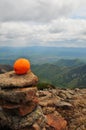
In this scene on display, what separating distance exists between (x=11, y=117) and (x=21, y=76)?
166 inches

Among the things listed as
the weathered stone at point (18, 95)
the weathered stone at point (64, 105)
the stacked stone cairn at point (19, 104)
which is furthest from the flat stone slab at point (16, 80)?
the weathered stone at point (64, 105)

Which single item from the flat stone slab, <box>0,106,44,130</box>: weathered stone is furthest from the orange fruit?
<box>0,106,44,130</box>: weathered stone

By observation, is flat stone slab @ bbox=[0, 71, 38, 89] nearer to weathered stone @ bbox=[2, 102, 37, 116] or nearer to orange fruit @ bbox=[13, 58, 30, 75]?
orange fruit @ bbox=[13, 58, 30, 75]

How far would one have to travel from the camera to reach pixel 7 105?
2311 cm

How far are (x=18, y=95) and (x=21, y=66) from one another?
314 centimetres

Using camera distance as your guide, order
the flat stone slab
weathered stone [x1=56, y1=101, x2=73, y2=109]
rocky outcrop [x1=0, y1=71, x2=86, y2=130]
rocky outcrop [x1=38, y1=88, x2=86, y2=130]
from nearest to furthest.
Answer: rocky outcrop [x1=0, y1=71, x2=86, y2=130], the flat stone slab, rocky outcrop [x1=38, y1=88, x2=86, y2=130], weathered stone [x1=56, y1=101, x2=73, y2=109]

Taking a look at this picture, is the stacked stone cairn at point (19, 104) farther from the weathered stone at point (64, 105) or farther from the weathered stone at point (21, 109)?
the weathered stone at point (64, 105)

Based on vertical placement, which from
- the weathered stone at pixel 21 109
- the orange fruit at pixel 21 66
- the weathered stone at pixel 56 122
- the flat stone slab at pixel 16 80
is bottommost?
the weathered stone at pixel 56 122

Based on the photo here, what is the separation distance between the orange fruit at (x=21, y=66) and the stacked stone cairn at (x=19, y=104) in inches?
24.2

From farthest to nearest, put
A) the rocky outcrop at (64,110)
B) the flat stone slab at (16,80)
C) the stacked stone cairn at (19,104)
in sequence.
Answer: the rocky outcrop at (64,110) → the flat stone slab at (16,80) → the stacked stone cairn at (19,104)

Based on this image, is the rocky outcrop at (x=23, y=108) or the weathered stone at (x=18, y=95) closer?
the weathered stone at (x=18, y=95)

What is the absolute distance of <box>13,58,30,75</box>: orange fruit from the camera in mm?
23656

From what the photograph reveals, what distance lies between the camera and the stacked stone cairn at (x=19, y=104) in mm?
22688

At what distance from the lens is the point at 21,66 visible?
24016 millimetres
